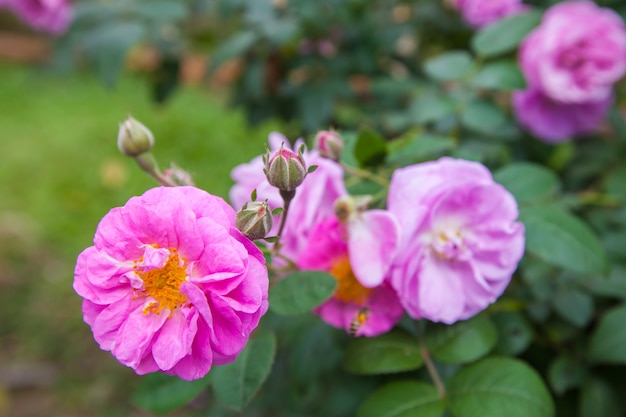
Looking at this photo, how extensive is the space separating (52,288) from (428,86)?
1927 millimetres

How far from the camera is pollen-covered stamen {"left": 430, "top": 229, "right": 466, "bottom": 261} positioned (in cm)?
63

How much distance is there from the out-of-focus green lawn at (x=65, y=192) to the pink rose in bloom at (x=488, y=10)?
588 mm

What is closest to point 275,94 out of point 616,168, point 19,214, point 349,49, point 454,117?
point 349,49

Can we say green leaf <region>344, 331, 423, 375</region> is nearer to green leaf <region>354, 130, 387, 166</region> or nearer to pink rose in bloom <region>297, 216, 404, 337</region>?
pink rose in bloom <region>297, 216, 404, 337</region>

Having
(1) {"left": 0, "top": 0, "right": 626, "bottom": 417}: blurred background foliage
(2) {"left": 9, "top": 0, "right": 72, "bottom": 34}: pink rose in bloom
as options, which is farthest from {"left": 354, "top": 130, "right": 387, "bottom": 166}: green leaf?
(2) {"left": 9, "top": 0, "right": 72, "bottom": 34}: pink rose in bloom

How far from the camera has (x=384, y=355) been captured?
2.26ft

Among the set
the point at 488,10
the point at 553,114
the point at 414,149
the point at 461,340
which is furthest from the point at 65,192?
the point at 461,340

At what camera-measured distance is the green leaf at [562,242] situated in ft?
2.34

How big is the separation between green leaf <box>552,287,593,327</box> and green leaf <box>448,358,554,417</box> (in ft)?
0.73

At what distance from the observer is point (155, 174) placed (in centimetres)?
65

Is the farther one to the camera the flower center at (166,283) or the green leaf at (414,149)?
the green leaf at (414,149)

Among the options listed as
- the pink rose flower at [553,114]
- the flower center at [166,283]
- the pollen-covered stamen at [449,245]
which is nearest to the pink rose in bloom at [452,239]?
the pollen-covered stamen at [449,245]

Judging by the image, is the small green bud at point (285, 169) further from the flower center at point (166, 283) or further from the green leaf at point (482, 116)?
the green leaf at point (482, 116)

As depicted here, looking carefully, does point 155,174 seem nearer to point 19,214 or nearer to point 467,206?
point 467,206
